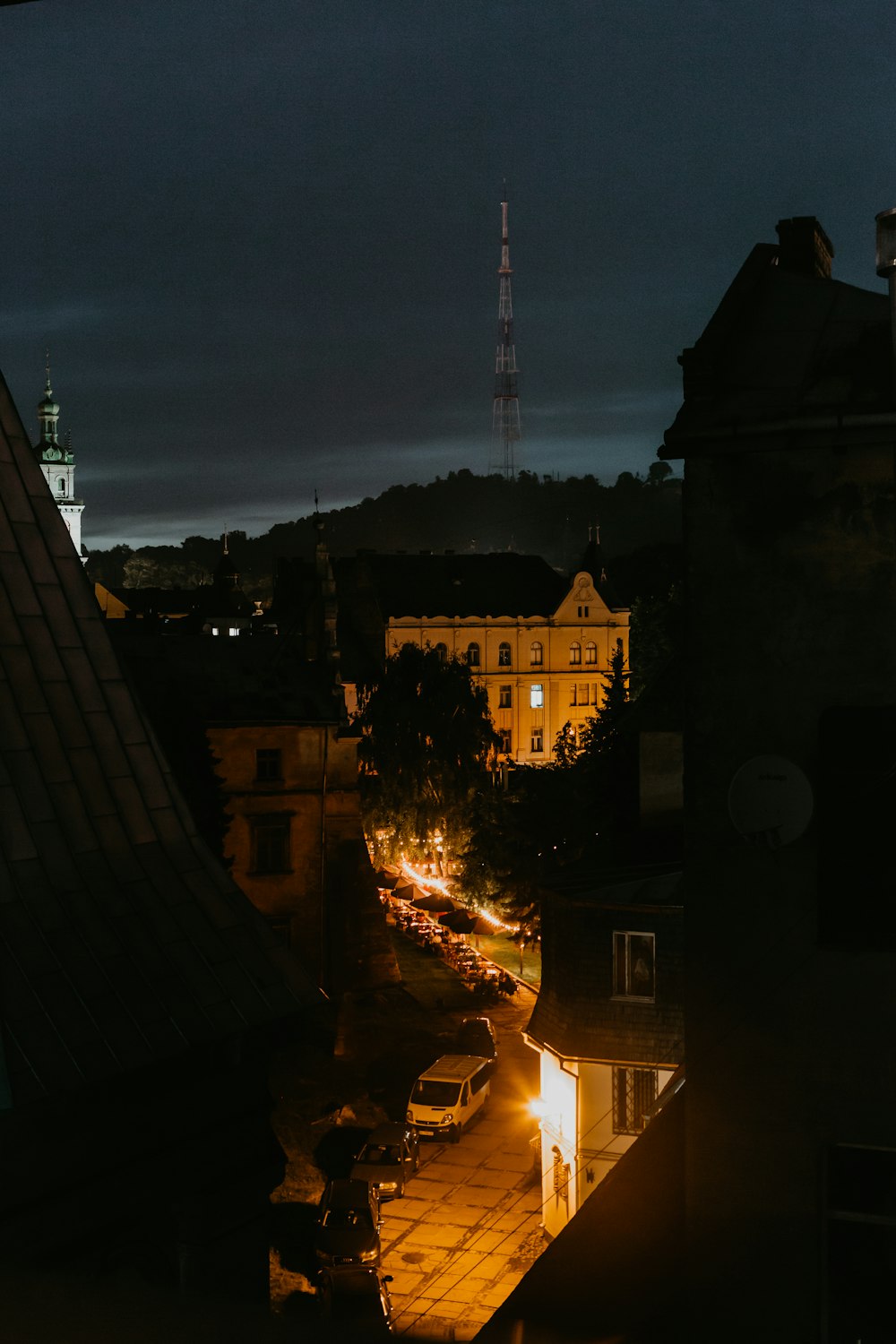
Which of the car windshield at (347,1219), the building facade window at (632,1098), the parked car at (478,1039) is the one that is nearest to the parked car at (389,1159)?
the car windshield at (347,1219)

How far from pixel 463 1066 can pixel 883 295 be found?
30.4 metres

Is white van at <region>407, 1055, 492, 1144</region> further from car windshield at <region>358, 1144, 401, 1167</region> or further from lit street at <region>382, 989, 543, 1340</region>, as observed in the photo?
car windshield at <region>358, 1144, 401, 1167</region>

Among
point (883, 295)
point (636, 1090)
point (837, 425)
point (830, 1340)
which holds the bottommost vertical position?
point (636, 1090)

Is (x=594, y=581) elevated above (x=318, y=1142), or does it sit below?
above

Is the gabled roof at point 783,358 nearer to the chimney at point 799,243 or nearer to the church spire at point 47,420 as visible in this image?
the chimney at point 799,243

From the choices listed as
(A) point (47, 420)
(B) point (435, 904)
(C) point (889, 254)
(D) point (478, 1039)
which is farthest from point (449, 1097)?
(A) point (47, 420)

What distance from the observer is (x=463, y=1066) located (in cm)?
3997

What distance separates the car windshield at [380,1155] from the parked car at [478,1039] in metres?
9.07

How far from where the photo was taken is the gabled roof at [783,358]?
482 inches

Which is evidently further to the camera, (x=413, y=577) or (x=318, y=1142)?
(x=413, y=577)

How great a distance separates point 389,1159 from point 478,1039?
36.9 feet

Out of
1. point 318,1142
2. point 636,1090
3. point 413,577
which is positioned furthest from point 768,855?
point 413,577

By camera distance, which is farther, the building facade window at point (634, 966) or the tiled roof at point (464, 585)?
the tiled roof at point (464, 585)

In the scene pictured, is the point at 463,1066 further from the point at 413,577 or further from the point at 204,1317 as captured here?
the point at 413,577
